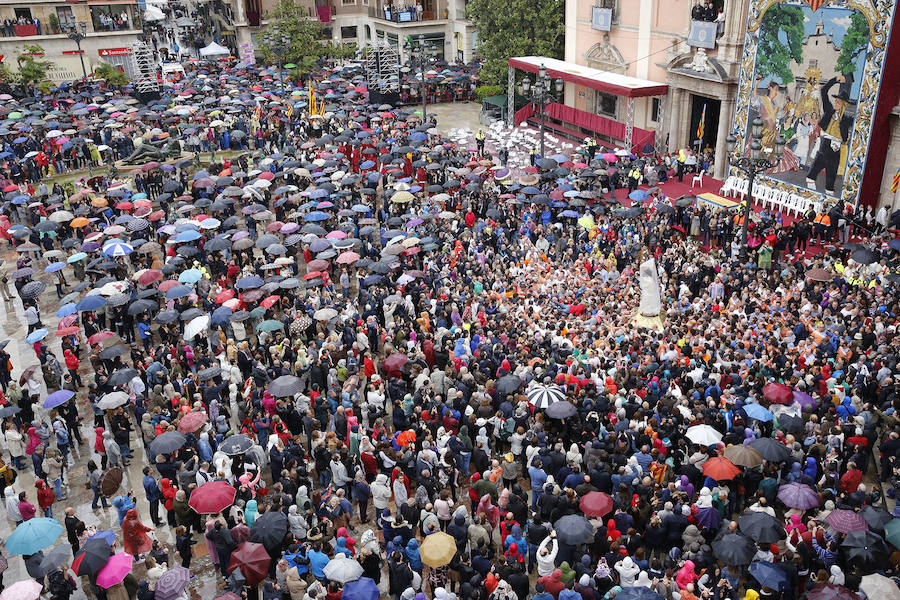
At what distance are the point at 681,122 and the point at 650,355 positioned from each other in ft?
66.9

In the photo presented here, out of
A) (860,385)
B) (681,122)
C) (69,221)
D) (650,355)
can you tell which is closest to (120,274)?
(69,221)

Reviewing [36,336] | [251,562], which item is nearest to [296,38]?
[36,336]

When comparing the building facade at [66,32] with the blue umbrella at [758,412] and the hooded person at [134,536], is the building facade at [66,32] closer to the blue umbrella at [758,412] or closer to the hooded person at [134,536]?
the hooded person at [134,536]

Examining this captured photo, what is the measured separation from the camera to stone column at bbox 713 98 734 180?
30.9 metres

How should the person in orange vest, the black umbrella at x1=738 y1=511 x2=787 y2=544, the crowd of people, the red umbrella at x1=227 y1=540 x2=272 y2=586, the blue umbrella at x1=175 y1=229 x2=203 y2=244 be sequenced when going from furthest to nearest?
the person in orange vest
the blue umbrella at x1=175 y1=229 x2=203 y2=244
the crowd of people
the red umbrella at x1=227 y1=540 x2=272 y2=586
the black umbrella at x1=738 y1=511 x2=787 y2=544

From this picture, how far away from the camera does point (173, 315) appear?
19906 millimetres

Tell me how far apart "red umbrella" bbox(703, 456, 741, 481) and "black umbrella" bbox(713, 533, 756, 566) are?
59.5 inches

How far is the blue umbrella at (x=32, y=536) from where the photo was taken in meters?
12.0

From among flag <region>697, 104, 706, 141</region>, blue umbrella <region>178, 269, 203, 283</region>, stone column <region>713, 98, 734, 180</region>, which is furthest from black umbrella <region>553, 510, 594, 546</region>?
flag <region>697, 104, 706, 141</region>

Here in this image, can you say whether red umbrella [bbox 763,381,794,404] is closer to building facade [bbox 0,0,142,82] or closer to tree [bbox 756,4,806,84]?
tree [bbox 756,4,806,84]

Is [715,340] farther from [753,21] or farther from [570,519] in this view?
[753,21]

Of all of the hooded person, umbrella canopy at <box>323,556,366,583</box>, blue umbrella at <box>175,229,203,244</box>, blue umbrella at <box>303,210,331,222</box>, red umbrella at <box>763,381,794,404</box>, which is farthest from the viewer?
blue umbrella at <box>303,210,331,222</box>

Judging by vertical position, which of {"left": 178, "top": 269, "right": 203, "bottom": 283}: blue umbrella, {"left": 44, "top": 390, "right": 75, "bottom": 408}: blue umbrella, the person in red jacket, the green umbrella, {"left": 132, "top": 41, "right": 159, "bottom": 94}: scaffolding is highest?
{"left": 132, "top": 41, "right": 159, "bottom": 94}: scaffolding

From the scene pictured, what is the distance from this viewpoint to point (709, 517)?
12242 mm
